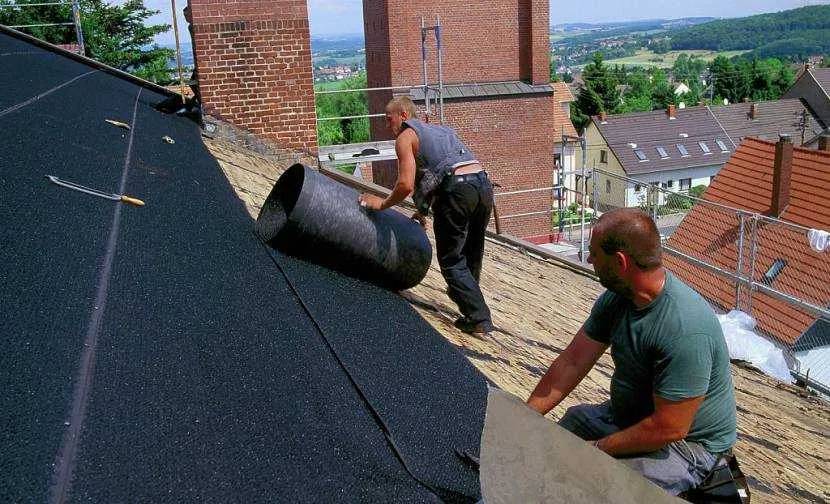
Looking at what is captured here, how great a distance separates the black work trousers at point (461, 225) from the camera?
480cm

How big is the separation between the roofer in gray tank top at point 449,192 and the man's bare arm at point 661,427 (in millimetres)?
2194

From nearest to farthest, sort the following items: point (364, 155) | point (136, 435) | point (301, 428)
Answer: point (136, 435)
point (301, 428)
point (364, 155)

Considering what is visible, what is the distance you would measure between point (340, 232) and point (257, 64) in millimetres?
4683

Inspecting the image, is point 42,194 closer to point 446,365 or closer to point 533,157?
point 446,365

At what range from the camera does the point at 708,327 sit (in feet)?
8.63

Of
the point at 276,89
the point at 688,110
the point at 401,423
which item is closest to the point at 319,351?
the point at 401,423

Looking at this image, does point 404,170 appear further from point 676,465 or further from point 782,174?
point 782,174

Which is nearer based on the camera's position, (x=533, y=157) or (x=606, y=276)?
(x=606, y=276)

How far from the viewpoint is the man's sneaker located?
483 cm

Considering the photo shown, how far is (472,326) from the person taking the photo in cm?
484

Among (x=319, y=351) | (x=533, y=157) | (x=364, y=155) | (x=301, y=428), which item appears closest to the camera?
(x=301, y=428)

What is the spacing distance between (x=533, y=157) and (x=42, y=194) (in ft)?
82.3

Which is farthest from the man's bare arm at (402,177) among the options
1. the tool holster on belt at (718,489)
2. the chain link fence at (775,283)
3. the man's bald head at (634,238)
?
the chain link fence at (775,283)

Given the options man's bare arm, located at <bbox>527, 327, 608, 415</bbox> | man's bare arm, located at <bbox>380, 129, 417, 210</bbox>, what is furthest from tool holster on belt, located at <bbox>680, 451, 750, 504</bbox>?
man's bare arm, located at <bbox>380, 129, 417, 210</bbox>
